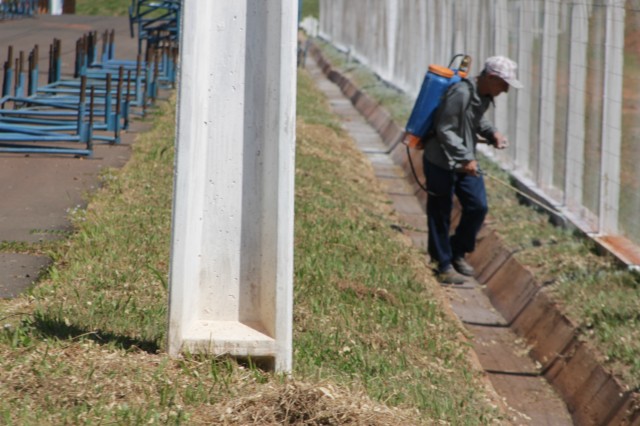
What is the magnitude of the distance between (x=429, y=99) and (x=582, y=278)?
186 cm

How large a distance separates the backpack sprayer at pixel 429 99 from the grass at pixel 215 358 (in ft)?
2.88

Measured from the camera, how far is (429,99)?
9.19 m

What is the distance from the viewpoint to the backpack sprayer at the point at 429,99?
30.0 feet

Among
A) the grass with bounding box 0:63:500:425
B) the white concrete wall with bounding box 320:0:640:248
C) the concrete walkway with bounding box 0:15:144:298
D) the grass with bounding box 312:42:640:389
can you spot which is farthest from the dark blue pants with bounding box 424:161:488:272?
the concrete walkway with bounding box 0:15:144:298

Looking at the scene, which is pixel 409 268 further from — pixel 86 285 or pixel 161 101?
pixel 161 101

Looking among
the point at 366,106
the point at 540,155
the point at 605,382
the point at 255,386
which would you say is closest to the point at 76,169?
the point at 540,155

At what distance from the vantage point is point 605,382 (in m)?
6.79

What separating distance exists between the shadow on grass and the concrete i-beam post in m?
0.26

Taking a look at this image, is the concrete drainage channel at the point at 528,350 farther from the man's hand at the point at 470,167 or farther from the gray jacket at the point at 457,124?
Answer: the gray jacket at the point at 457,124

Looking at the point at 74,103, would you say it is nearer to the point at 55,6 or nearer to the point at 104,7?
the point at 55,6

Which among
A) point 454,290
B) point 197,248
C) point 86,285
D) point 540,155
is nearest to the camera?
point 197,248

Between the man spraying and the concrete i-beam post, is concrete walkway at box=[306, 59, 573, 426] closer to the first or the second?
the man spraying

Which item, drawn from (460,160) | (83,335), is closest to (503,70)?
(460,160)

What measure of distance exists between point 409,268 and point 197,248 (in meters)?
4.00
